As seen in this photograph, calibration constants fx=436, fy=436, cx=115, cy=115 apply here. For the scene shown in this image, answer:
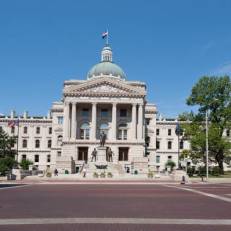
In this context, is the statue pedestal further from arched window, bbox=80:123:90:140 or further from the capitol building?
arched window, bbox=80:123:90:140

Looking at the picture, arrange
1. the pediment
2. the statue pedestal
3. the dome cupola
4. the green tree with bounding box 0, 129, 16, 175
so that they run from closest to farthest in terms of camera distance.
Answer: the statue pedestal, the green tree with bounding box 0, 129, 16, 175, the pediment, the dome cupola

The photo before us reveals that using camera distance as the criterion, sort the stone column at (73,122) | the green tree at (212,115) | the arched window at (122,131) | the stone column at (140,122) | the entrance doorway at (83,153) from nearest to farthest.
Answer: the green tree at (212,115), the stone column at (73,122), the entrance doorway at (83,153), the stone column at (140,122), the arched window at (122,131)

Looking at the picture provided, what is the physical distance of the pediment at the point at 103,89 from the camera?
102381mm

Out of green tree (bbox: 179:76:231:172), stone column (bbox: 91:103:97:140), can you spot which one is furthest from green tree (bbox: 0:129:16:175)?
green tree (bbox: 179:76:231:172)

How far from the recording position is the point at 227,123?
72.9 meters

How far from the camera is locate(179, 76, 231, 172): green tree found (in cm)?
7081

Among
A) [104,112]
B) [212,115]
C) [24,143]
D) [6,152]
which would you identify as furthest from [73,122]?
[212,115]

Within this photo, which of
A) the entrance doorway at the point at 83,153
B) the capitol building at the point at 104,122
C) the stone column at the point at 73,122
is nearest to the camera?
the capitol building at the point at 104,122

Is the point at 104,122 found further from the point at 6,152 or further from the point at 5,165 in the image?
the point at 5,165

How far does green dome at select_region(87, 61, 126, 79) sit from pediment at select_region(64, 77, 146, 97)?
14.2m

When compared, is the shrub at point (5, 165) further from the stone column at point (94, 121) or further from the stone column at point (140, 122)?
the stone column at point (140, 122)

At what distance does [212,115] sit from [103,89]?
35.2 metres

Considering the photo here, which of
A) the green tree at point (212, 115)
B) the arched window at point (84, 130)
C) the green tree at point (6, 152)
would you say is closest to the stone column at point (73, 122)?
the arched window at point (84, 130)

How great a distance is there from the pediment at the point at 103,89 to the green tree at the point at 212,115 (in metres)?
27.7
